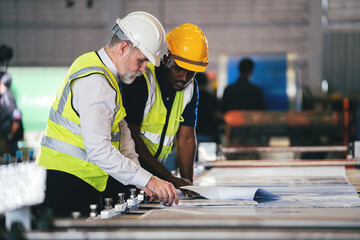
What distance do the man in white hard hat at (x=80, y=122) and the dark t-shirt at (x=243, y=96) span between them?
14.0ft

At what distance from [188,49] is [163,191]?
1122 mm

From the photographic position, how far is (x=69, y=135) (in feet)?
8.10

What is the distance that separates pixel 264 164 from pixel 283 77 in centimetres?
539

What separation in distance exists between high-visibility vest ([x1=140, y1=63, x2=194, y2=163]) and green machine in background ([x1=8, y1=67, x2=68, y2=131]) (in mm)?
9243

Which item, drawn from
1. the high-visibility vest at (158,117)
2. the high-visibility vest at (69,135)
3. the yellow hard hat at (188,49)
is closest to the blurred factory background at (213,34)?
the high-visibility vest at (158,117)

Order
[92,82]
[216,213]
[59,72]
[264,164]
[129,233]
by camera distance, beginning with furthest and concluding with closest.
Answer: [59,72]
[264,164]
[92,82]
[216,213]
[129,233]

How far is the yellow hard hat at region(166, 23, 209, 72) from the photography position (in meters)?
3.04

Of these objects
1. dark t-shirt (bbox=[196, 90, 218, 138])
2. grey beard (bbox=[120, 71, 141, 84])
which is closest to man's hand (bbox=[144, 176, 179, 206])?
grey beard (bbox=[120, 71, 141, 84])

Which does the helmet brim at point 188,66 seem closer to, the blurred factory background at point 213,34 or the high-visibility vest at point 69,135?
the high-visibility vest at point 69,135

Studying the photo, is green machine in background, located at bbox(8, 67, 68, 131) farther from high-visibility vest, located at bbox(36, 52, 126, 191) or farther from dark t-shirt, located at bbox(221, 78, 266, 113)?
high-visibility vest, located at bbox(36, 52, 126, 191)

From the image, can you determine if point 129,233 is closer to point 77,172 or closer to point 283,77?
point 77,172

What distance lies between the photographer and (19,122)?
20.8ft

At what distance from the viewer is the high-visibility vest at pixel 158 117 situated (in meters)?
3.10

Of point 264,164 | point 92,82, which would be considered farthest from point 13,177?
point 264,164
